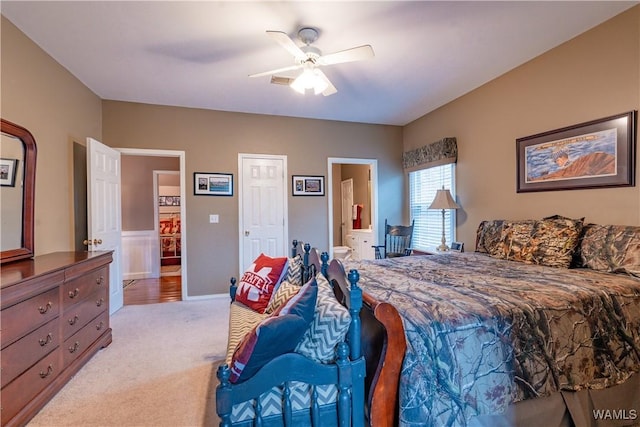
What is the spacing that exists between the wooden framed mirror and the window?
4425mm

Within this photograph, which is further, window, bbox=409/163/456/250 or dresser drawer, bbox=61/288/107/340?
window, bbox=409/163/456/250

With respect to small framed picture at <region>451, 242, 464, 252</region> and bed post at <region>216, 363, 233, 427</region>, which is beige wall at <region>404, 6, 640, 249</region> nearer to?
small framed picture at <region>451, 242, 464, 252</region>

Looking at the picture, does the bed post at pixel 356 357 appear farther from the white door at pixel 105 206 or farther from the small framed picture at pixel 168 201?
the small framed picture at pixel 168 201

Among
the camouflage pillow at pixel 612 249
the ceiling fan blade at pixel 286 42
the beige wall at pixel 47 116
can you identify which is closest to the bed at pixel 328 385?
the ceiling fan blade at pixel 286 42

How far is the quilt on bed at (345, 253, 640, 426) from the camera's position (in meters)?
1.23

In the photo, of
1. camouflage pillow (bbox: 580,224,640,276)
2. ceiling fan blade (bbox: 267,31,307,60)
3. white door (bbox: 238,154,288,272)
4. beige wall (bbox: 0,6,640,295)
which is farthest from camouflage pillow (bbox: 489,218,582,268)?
white door (bbox: 238,154,288,272)

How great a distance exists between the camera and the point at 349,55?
7.33ft

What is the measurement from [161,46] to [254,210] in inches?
91.8

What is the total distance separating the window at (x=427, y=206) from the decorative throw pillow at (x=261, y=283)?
9.00 feet

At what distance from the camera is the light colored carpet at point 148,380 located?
5.81 feet

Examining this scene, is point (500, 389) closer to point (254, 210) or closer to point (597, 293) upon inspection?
point (597, 293)

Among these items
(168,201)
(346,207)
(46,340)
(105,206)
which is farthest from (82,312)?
(346,207)

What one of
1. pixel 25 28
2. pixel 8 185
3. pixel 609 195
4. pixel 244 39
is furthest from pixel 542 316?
pixel 25 28

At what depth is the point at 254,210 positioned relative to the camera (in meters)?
4.41
